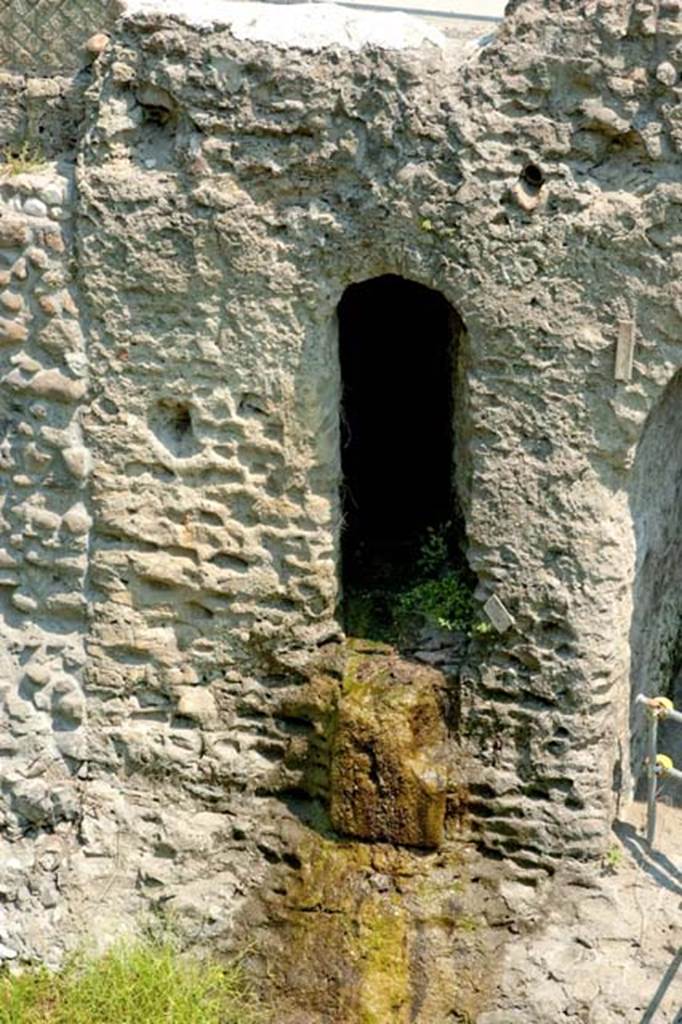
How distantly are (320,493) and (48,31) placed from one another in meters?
2.12

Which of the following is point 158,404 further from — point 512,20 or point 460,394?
point 512,20

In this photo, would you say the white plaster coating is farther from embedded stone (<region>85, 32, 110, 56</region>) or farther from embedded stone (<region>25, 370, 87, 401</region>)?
embedded stone (<region>25, 370, 87, 401</region>)

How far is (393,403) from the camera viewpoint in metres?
8.84

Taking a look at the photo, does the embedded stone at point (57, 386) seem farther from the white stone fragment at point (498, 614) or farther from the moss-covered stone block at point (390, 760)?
the white stone fragment at point (498, 614)

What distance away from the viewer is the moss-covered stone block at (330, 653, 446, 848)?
725 centimetres

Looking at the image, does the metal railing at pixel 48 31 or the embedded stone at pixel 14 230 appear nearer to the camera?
the metal railing at pixel 48 31

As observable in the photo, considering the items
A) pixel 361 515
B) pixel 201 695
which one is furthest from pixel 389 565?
pixel 201 695

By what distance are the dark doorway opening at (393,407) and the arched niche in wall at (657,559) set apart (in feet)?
3.54

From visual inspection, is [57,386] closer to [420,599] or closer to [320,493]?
[320,493]

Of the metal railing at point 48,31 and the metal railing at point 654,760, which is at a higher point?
the metal railing at point 48,31

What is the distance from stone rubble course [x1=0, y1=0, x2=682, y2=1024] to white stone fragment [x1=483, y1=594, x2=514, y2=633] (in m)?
0.03

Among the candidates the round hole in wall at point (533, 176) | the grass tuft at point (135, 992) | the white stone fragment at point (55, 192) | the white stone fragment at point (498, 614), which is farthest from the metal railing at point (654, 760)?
the white stone fragment at point (55, 192)

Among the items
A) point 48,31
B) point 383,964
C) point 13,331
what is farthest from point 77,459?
point 383,964

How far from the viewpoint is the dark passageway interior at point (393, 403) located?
27.9 ft
